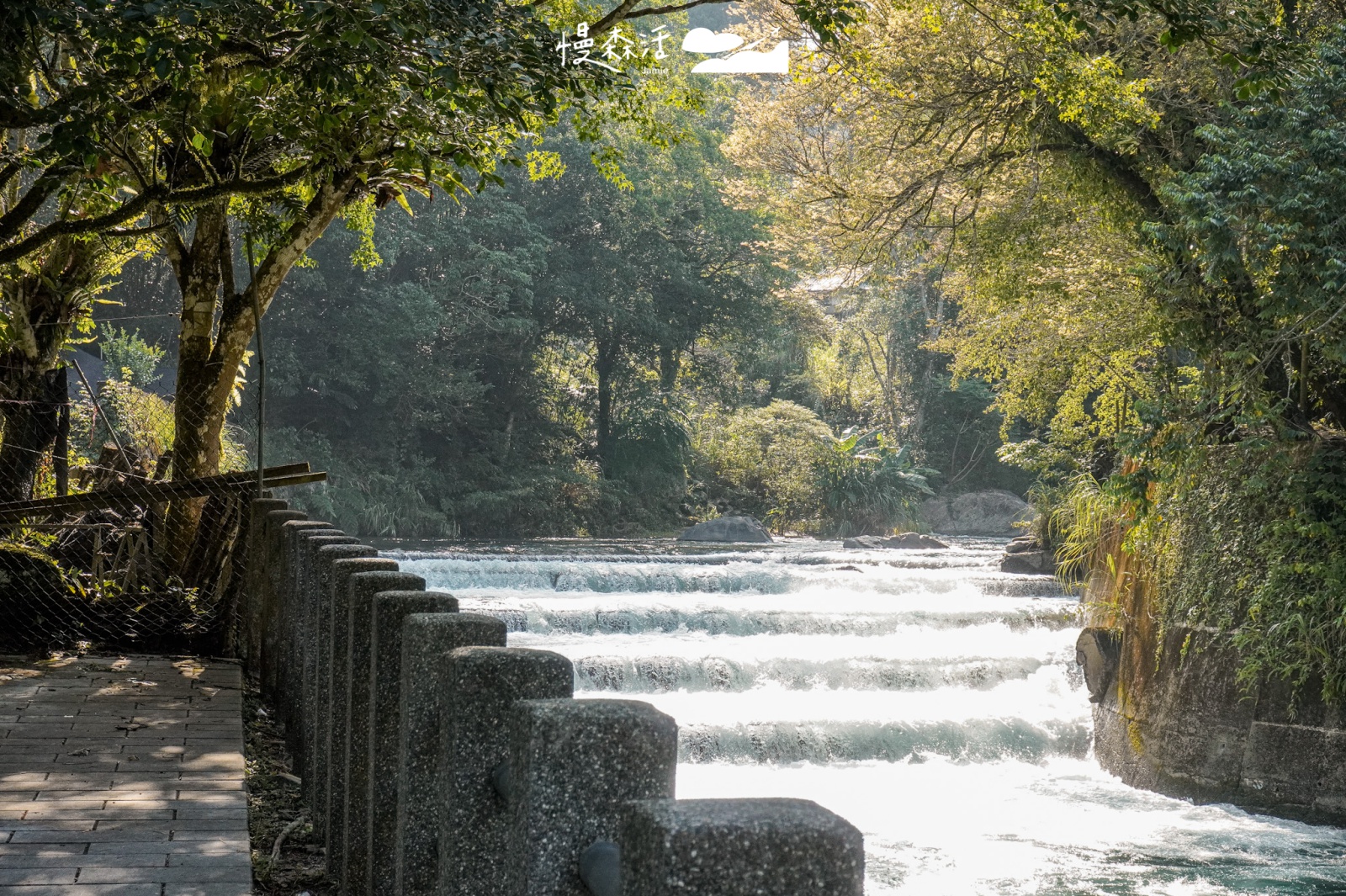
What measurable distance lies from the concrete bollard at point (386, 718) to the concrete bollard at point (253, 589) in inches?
139

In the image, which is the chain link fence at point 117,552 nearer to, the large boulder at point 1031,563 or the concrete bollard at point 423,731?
the concrete bollard at point 423,731

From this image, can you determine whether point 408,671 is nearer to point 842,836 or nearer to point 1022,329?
point 842,836

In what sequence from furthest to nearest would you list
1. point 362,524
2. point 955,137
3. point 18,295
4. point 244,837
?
point 362,524 → point 955,137 → point 18,295 → point 244,837

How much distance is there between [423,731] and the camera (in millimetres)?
2453

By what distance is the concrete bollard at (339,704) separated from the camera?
11.9 feet

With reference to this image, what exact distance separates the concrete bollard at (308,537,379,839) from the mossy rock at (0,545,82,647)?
3.47 metres

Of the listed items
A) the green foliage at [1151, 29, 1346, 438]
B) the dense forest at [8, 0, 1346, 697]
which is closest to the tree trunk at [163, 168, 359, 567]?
the dense forest at [8, 0, 1346, 697]

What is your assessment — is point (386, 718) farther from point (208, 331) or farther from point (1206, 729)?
point (1206, 729)

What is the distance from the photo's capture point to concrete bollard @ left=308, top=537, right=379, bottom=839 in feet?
12.6

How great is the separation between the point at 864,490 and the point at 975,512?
3920 millimetres

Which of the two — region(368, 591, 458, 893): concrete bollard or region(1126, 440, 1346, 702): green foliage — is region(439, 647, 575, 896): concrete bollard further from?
region(1126, 440, 1346, 702): green foliage

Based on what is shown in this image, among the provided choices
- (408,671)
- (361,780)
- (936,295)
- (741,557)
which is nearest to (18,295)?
(361,780)

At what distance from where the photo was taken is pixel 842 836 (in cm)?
114

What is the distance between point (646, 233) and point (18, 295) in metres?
22.8
